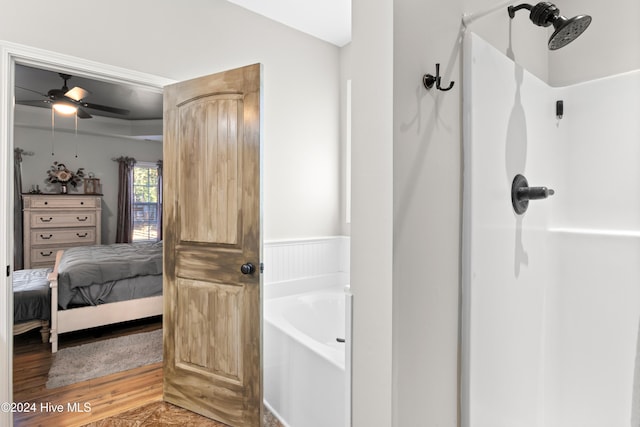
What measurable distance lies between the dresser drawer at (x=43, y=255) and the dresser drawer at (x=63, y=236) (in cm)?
11

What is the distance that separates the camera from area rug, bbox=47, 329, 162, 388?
2.60 metres

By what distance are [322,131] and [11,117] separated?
2134 mm

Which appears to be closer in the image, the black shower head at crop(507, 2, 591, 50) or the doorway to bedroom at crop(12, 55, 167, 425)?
the black shower head at crop(507, 2, 591, 50)

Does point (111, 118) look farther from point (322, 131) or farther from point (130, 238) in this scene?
point (322, 131)

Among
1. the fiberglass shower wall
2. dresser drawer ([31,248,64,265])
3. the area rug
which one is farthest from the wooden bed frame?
the fiberglass shower wall

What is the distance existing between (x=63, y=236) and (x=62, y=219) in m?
0.27

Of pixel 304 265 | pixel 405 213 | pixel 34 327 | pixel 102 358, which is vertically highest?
pixel 405 213

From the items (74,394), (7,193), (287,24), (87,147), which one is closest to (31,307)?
(74,394)

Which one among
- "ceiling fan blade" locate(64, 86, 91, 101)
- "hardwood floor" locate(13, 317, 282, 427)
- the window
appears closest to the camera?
"hardwood floor" locate(13, 317, 282, 427)

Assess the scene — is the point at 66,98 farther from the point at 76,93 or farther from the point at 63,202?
the point at 63,202

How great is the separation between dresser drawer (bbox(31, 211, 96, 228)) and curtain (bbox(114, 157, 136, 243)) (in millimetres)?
579

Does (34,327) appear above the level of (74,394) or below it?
above

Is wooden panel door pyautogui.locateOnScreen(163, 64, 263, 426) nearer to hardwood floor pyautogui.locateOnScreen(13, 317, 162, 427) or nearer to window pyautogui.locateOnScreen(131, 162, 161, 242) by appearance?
hardwood floor pyautogui.locateOnScreen(13, 317, 162, 427)

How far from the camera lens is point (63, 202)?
17.5ft
